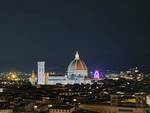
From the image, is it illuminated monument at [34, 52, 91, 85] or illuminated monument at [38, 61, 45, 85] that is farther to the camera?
illuminated monument at [38, 61, 45, 85]

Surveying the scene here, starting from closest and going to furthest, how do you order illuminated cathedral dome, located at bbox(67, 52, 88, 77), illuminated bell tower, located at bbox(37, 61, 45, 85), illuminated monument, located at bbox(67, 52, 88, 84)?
illuminated cathedral dome, located at bbox(67, 52, 88, 77) < illuminated monument, located at bbox(67, 52, 88, 84) < illuminated bell tower, located at bbox(37, 61, 45, 85)

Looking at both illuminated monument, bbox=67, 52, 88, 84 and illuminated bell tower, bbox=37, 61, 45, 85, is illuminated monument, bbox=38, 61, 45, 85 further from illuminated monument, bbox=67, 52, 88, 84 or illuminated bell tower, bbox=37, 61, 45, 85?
illuminated monument, bbox=67, 52, 88, 84

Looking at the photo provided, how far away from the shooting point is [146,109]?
129 ft

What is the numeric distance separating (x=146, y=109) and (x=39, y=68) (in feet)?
240

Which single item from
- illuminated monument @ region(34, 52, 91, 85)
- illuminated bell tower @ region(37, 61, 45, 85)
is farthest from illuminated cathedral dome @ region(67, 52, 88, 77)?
illuminated bell tower @ region(37, 61, 45, 85)

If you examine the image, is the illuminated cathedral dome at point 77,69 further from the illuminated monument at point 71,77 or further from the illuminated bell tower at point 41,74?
the illuminated bell tower at point 41,74

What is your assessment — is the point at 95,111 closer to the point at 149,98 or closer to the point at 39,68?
the point at 149,98

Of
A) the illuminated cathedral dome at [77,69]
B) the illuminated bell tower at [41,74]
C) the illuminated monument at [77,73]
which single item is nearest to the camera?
the illuminated cathedral dome at [77,69]

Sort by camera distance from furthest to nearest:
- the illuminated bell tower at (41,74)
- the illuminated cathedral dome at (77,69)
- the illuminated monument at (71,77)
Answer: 1. the illuminated bell tower at (41,74)
2. the illuminated monument at (71,77)
3. the illuminated cathedral dome at (77,69)

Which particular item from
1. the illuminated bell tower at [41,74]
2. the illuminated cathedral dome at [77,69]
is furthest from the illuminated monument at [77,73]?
the illuminated bell tower at [41,74]

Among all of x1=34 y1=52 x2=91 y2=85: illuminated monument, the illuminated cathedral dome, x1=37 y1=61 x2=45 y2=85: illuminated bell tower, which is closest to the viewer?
the illuminated cathedral dome

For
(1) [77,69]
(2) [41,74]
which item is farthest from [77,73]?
(2) [41,74]

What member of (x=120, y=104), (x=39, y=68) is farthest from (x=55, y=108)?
(x=39, y=68)

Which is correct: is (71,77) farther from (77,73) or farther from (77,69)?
(77,69)
